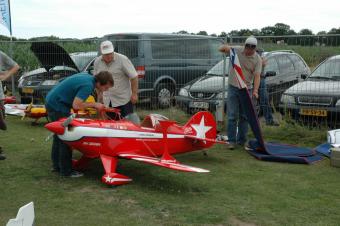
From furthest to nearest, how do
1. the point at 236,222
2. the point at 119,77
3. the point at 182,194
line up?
1. the point at 119,77
2. the point at 182,194
3. the point at 236,222

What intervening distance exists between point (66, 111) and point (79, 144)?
52 cm

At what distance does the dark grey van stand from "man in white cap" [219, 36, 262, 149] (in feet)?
8.02

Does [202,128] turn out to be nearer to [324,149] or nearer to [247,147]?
[247,147]

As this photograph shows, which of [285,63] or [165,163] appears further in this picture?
[285,63]

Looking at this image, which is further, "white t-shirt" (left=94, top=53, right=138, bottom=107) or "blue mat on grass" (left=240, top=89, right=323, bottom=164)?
"blue mat on grass" (left=240, top=89, right=323, bottom=164)

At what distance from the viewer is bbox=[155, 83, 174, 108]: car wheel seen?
10.7 metres

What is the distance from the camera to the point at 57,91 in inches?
236

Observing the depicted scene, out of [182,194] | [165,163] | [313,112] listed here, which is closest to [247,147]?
[313,112]

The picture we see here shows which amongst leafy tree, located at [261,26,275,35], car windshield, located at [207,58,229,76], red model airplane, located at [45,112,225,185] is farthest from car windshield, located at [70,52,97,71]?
red model airplane, located at [45,112,225,185]

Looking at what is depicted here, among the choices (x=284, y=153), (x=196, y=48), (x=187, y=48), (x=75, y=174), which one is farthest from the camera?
(x=196, y=48)

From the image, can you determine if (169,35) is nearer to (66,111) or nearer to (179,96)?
(179,96)

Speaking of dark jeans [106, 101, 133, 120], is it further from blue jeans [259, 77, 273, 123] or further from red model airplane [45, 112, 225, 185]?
blue jeans [259, 77, 273, 123]

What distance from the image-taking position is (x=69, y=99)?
236 inches

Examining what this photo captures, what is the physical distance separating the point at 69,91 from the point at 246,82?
3.24 metres
